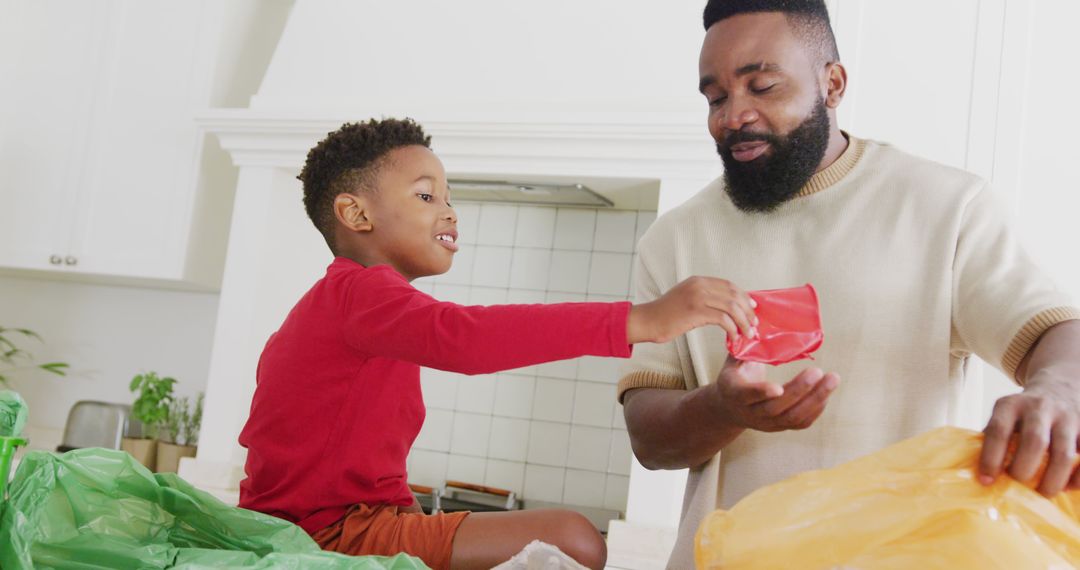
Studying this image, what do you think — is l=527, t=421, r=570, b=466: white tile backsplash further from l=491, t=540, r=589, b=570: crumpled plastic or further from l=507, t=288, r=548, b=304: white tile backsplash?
l=491, t=540, r=589, b=570: crumpled plastic

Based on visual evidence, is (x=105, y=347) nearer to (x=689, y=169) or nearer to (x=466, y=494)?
(x=466, y=494)

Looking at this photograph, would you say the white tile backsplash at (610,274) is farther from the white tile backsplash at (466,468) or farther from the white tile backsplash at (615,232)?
the white tile backsplash at (466,468)

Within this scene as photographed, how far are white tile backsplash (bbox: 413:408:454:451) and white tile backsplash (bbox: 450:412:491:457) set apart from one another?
0.07 feet

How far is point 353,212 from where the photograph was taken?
55.2 inches

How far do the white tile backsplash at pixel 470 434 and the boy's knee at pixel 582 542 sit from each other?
204 centimetres

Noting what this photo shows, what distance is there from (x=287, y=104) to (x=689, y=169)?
1298mm

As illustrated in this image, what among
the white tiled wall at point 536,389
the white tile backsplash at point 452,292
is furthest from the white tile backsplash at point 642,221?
the white tile backsplash at point 452,292

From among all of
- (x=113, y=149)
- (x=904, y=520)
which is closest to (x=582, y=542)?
(x=904, y=520)

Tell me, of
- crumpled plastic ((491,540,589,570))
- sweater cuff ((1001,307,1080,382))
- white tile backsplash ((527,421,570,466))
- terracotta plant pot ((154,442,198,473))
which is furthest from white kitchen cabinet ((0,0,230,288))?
sweater cuff ((1001,307,1080,382))

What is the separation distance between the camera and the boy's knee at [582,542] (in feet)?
3.72

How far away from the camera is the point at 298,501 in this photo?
3.91 feet

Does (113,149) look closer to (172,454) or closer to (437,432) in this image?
(172,454)

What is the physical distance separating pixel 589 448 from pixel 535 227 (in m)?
0.75

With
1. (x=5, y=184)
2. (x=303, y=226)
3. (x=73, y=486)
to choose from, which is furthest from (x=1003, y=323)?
(x=5, y=184)
